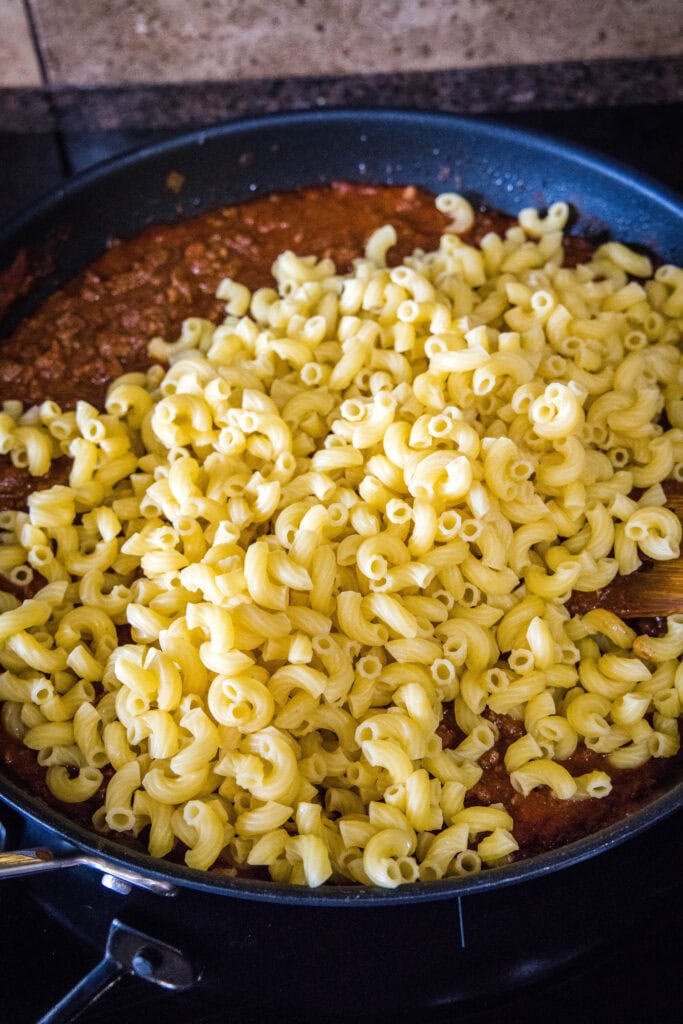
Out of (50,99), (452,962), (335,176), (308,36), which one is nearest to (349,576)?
(452,962)

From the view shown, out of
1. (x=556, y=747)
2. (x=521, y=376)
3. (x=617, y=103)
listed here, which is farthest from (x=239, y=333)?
(x=617, y=103)

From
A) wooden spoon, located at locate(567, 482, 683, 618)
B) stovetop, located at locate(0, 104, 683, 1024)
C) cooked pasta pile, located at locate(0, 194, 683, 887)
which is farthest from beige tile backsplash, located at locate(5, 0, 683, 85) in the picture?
stovetop, located at locate(0, 104, 683, 1024)

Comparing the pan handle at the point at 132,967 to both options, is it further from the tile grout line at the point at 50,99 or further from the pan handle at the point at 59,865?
the tile grout line at the point at 50,99

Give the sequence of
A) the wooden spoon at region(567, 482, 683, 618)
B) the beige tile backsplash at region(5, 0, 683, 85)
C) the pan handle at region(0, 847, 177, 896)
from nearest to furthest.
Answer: the pan handle at region(0, 847, 177, 896) < the wooden spoon at region(567, 482, 683, 618) < the beige tile backsplash at region(5, 0, 683, 85)

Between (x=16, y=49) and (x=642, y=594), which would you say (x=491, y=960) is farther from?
(x=16, y=49)

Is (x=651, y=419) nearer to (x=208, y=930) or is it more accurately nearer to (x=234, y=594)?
(x=234, y=594)

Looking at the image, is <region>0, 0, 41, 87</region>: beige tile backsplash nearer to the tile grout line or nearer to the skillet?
the tile grout line

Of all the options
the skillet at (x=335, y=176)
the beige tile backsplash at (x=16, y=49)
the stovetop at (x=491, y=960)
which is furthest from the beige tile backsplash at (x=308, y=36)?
the stovetop at (x=491, y=960)
